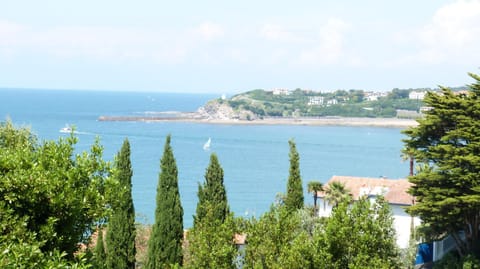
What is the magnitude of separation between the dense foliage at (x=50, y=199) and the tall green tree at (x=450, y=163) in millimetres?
13864

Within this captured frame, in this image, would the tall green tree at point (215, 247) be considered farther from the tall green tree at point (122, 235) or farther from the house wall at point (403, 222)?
the house wall at point (403, 222)

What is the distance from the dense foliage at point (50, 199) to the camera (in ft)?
25.6

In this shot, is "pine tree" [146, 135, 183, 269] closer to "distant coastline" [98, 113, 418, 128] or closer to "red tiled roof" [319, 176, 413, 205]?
"red tiled roof" [319, 176, 413, 205]

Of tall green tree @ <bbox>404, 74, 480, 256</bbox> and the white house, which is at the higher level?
tall green tree @ <bbox>404, 74, 480, 256</bbox>

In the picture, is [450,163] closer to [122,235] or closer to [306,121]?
[122,235]

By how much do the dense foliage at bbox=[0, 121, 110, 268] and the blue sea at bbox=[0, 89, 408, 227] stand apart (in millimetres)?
25577

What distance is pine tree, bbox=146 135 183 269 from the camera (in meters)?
22.5

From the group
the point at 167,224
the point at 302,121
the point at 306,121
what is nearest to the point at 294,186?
the point at 167,224

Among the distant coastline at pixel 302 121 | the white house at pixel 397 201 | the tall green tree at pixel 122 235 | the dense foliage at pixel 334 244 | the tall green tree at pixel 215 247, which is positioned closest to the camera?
the dense foliage at pixel 334 244

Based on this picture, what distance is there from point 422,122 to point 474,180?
10.4 feet

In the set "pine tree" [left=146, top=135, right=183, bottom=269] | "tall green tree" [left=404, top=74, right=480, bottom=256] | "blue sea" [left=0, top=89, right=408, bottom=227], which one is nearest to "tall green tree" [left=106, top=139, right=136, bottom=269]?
"pine tree" [left=146, top=135, right=183, bottom=269]

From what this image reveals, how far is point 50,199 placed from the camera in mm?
8234

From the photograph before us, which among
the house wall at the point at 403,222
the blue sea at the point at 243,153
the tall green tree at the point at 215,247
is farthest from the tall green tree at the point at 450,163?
the blue sea at the point at 243,153

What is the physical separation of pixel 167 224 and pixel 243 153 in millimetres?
74405
